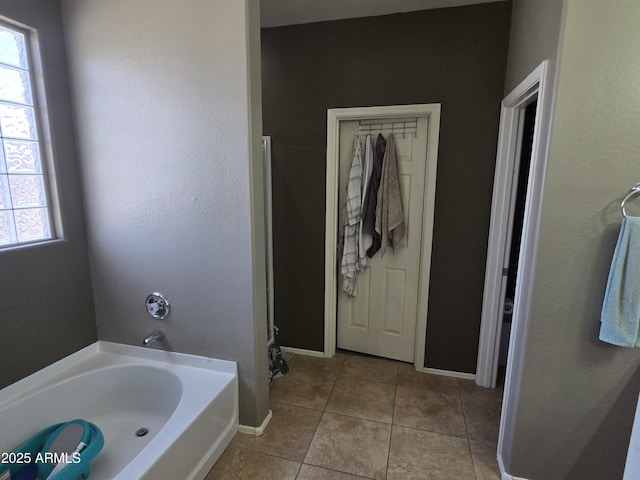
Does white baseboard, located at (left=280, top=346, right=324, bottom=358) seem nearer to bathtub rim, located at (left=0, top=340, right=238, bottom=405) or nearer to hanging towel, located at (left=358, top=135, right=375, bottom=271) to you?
hanging towel, located at (left=358, top=135, right=375, bottom=271)

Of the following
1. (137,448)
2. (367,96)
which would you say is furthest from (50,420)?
(367,96)

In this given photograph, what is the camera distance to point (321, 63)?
7.75ft

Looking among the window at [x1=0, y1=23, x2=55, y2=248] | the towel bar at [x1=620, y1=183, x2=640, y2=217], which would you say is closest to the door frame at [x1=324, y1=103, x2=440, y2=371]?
the towel bar at [x1=620, y1=183, x2=640, y2=217]

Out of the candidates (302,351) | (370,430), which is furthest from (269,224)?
(370,430)

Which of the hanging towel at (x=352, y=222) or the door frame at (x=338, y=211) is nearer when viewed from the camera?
the door frame at (x=338, y=211)

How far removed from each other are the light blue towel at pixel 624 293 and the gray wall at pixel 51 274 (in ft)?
8.68

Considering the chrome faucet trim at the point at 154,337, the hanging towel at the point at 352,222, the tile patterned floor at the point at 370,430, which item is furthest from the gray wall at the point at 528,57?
the chrome faucet trim at the point at 154,337

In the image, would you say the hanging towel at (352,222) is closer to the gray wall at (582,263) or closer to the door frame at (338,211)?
the door frame at (338,211)

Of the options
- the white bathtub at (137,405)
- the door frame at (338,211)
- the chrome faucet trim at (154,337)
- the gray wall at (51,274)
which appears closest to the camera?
the white bathtub at (137,405)

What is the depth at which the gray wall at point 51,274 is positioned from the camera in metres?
1.57

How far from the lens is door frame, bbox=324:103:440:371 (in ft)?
7.39

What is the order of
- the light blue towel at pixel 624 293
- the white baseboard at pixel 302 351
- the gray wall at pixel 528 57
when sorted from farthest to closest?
the white baseboard at pixel 302 351
the gray wall at pixel 528 57
the light blue towel at pixel 624 293

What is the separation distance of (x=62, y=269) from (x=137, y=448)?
1050 millimetres

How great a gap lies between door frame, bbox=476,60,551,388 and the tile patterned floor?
421mm
